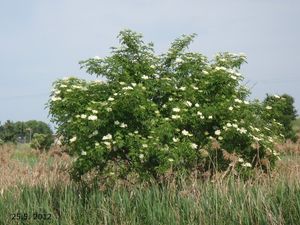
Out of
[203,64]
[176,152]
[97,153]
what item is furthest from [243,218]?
[203,64]

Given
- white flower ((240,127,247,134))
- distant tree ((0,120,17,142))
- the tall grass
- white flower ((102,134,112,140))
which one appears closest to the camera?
the tall grass

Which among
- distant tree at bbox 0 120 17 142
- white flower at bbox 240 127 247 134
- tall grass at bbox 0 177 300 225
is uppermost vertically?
distant tree at bbox 0 120 17 142

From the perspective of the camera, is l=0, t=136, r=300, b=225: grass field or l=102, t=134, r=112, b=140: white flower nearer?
l=0, t=136, r=300, b=225: grass field

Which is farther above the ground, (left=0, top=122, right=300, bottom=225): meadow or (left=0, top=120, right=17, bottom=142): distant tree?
(left=0, top=120, right=17, bottom=142): distant tree

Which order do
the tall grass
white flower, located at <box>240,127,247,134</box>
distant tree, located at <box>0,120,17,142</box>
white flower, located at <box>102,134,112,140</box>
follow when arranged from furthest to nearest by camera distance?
distant tree, located at <box>0,120,17,142</box>, white flower, located at <box>240,127,247,134</box>, white flower, located at <box>102,134,112,140</box>, the tall grass

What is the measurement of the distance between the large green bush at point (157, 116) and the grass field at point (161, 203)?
48 centimetres

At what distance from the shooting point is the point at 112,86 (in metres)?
8.84

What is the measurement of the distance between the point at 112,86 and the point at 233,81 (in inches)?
91.9

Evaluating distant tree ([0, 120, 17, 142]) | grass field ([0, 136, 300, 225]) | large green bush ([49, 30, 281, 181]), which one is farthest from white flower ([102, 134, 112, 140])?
distant tree ([0, 120, 17, 142])

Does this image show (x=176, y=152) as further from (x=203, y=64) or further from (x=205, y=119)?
(x=203, y=64)

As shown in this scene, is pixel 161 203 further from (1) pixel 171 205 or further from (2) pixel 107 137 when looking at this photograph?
(2) pixel 107 137

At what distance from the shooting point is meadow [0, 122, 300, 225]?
6.16 meters

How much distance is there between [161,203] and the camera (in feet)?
22.1

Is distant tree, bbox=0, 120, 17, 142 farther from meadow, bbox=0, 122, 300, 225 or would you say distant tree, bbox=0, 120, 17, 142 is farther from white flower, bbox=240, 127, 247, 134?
white flower, bbox=240, 127, 247, 134
